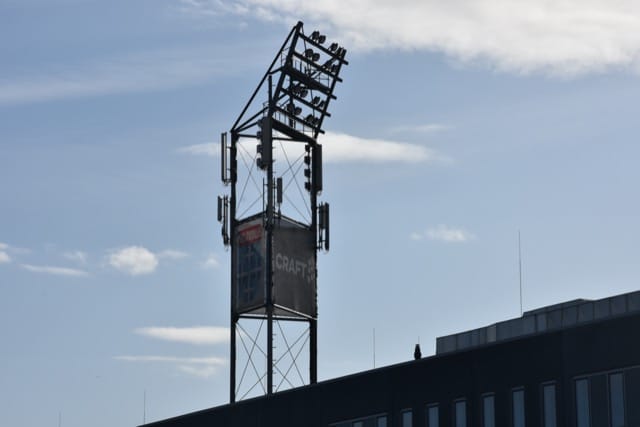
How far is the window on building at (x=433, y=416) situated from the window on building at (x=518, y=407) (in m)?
4.85

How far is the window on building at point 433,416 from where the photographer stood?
7188 centimetres

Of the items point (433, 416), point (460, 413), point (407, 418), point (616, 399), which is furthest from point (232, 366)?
point (616, 399)

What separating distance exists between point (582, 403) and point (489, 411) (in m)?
5.30

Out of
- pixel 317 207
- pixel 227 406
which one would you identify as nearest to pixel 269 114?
pixel 317 207

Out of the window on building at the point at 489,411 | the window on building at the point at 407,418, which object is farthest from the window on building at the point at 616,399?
the window on building at the point at 407,418

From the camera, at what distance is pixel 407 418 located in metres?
73.8

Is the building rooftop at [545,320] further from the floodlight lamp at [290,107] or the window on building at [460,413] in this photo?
the floodlight lamp at [290,107]

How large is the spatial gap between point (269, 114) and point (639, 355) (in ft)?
137

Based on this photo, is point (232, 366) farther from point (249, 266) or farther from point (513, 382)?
point (513, 382)

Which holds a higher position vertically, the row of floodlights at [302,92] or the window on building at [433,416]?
the row of floodlights at [302,92]

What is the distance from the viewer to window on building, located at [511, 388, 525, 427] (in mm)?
67562

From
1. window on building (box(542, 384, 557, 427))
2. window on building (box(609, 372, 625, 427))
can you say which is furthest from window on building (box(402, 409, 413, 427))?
window on building (box(609, 372, 625, 427))

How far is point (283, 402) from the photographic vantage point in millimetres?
82375

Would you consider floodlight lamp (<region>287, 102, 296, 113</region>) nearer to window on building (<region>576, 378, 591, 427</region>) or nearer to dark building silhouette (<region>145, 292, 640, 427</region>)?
dark building silhouette (<region>145, 292, 640, 427</region>)
